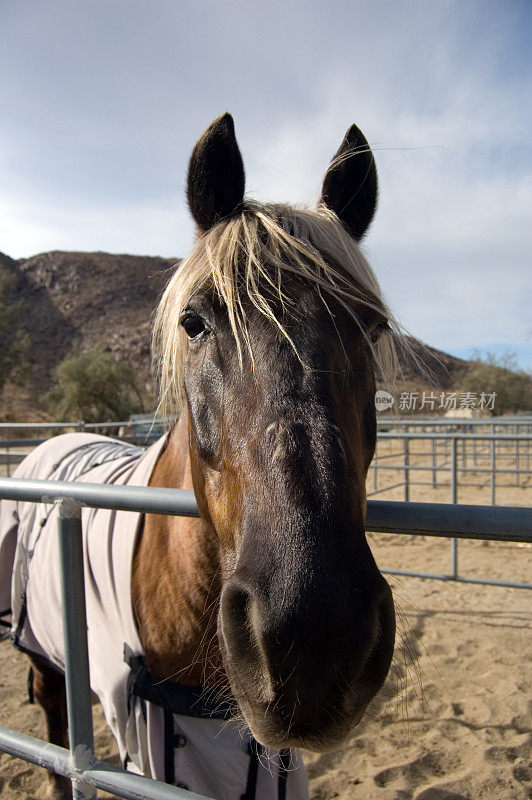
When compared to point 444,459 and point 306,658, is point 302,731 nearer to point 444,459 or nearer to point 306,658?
point 306,658

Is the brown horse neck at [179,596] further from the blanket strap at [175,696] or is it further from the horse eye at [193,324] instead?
the horse eye at [193,324]

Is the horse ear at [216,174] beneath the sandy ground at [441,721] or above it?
above

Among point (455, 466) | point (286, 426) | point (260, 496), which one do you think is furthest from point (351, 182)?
point (455, 466)

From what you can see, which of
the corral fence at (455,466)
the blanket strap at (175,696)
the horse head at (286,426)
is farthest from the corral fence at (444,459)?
the blanket strap at (175,696)

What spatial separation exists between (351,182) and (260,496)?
4.38 ft

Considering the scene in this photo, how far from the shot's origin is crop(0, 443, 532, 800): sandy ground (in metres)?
2.46

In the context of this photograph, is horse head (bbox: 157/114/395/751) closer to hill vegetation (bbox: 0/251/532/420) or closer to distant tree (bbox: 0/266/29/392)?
hill vegetation (bbox: 0/251/532/420)

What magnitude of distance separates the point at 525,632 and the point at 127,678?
3995 mm

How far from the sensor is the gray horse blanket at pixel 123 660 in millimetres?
1483

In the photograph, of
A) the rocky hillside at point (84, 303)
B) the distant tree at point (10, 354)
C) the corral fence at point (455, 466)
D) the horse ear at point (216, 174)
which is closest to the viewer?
the horse ear at point (216, 174)

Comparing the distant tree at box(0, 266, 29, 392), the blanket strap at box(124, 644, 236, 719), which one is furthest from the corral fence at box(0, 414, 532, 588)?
the distant tree at box(0, 266, 29, 392)

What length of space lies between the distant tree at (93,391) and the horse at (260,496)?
85.6ft

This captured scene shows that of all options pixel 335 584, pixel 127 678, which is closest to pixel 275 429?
pixel 335 584

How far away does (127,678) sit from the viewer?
4.95 ft
